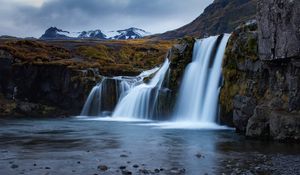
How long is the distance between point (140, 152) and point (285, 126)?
36.6 ft

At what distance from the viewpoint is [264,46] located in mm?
36875

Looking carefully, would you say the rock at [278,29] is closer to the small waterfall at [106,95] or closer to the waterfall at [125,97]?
the waterfall at [125,97]

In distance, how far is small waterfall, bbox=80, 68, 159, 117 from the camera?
69312 millimetres

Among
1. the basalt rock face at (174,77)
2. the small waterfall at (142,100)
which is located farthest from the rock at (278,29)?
the small waterfall at (142,100)

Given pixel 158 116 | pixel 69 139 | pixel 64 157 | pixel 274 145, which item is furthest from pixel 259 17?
pixel 158 116

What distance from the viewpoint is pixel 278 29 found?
35375 millimetres

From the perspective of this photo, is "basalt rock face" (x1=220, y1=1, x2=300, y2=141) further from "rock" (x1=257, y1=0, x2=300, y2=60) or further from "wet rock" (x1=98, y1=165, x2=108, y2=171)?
"wet rock" (x1=98, y1=165, x2=108, y2=171)

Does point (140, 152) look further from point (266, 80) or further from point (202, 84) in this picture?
point (202, 84)

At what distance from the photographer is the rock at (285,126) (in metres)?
31.9

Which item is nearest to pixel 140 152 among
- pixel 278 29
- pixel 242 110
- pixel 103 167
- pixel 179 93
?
pixel 103 167

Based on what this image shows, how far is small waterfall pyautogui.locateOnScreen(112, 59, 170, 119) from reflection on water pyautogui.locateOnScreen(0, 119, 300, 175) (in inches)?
800

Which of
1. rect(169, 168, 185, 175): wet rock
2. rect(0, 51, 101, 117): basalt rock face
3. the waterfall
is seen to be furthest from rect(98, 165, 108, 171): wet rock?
rect(0, 51, 101, 117): basalt rock face

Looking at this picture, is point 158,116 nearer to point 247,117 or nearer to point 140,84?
point 140,84

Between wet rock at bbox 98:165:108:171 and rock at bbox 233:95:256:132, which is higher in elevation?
rock at bbox 233:95:256:132
